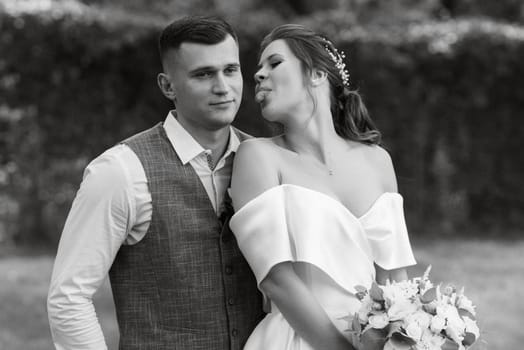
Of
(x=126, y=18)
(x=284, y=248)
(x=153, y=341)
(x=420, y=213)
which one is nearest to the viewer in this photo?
(x=284, y=248)

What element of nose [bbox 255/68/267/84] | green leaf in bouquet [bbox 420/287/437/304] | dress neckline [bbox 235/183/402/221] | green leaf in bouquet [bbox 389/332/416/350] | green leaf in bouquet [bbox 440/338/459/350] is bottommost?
green leaf in bouquet [bbox 440/338/459/350]

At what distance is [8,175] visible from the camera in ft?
30.3

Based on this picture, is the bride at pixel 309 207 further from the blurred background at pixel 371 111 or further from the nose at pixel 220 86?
the blurred background at pixel 371 111

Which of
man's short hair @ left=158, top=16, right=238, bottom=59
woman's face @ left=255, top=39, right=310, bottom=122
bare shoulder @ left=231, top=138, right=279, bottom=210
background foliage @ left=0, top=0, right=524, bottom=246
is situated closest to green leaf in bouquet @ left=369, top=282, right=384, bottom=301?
bare shoulder @ left=231, top=138, right=279, bottom=210

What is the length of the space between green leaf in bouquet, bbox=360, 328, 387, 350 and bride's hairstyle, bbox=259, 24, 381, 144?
95 cm

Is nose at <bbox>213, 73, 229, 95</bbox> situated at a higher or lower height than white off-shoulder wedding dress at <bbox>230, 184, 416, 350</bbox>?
higher

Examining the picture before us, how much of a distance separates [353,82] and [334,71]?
6.50m

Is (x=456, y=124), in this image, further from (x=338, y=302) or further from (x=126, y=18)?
(x=338, y=302)

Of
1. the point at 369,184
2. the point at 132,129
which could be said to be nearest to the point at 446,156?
the point at 132,129

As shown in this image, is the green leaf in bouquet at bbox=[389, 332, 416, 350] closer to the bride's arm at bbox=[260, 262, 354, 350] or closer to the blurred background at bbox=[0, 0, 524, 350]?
the bride's arm at bbox=[260, 262, 354, 350]

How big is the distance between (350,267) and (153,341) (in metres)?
0.80

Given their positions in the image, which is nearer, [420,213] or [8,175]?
[8,175]

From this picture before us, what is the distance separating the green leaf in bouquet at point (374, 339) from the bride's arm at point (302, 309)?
21cm

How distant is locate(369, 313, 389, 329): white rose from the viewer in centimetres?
258
